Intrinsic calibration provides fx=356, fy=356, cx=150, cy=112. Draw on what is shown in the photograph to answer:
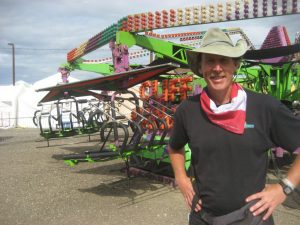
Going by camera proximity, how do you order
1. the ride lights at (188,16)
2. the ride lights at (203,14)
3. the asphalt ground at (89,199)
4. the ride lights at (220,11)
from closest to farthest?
1. the asphalt ground at (89,199)
2. the ride lights at (220,11)
3. the ride lights at (203,14)
4. the ride lights at (188,16)

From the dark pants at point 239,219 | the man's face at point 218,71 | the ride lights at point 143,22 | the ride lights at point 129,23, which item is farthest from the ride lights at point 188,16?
the dark pants at point 239,219

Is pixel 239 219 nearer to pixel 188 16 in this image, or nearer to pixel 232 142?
pixel 232 142

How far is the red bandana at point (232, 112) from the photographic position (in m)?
1.91

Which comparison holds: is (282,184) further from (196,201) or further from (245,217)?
(196,201)

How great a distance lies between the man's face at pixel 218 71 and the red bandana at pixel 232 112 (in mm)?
68

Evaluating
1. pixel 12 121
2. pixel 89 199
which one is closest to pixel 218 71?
pixel 89 199

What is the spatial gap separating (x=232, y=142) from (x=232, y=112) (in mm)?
162

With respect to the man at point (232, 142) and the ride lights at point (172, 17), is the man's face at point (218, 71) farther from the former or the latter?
the ride lights at point (172, 17)

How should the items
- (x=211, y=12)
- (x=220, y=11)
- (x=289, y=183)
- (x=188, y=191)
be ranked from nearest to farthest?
(x=289, y=183), (x=188, y=191), (x=220, y=11), (x=211, y=12)

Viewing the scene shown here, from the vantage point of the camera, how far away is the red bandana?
1.91 metres

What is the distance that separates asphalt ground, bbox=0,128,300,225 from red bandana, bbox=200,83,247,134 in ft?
10.3

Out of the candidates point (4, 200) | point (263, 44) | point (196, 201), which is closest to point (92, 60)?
point (263, 44)

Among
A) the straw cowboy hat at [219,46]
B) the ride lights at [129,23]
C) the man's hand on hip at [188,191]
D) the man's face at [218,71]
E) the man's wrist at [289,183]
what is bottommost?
the man's hand on hip at [188,191]

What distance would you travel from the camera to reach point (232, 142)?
6.30 feet
